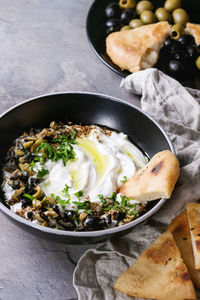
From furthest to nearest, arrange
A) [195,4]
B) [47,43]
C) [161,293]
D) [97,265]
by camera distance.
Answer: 1. [195,4]
2. [47,43]
3. [97,265]
4. [161,293]

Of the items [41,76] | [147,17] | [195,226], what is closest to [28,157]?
[195,226]

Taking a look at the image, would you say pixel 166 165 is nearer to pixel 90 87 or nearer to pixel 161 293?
pixel 161 293

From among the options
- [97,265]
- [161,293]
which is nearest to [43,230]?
[97,265]

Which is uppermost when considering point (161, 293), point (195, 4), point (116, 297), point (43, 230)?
point (195, 4)

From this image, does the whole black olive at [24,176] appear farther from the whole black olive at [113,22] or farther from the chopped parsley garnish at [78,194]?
the whole black olive at [113,22]

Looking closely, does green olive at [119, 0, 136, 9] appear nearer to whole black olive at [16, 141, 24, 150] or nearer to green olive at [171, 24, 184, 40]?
green olive at [171, 24, 184, 40]

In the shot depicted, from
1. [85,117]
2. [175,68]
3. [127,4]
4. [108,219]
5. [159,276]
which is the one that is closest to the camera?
[159,276]

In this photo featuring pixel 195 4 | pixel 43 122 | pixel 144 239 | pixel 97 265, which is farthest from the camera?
pixel 195 4

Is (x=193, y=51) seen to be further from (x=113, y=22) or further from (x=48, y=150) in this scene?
(x=48, y=150)
